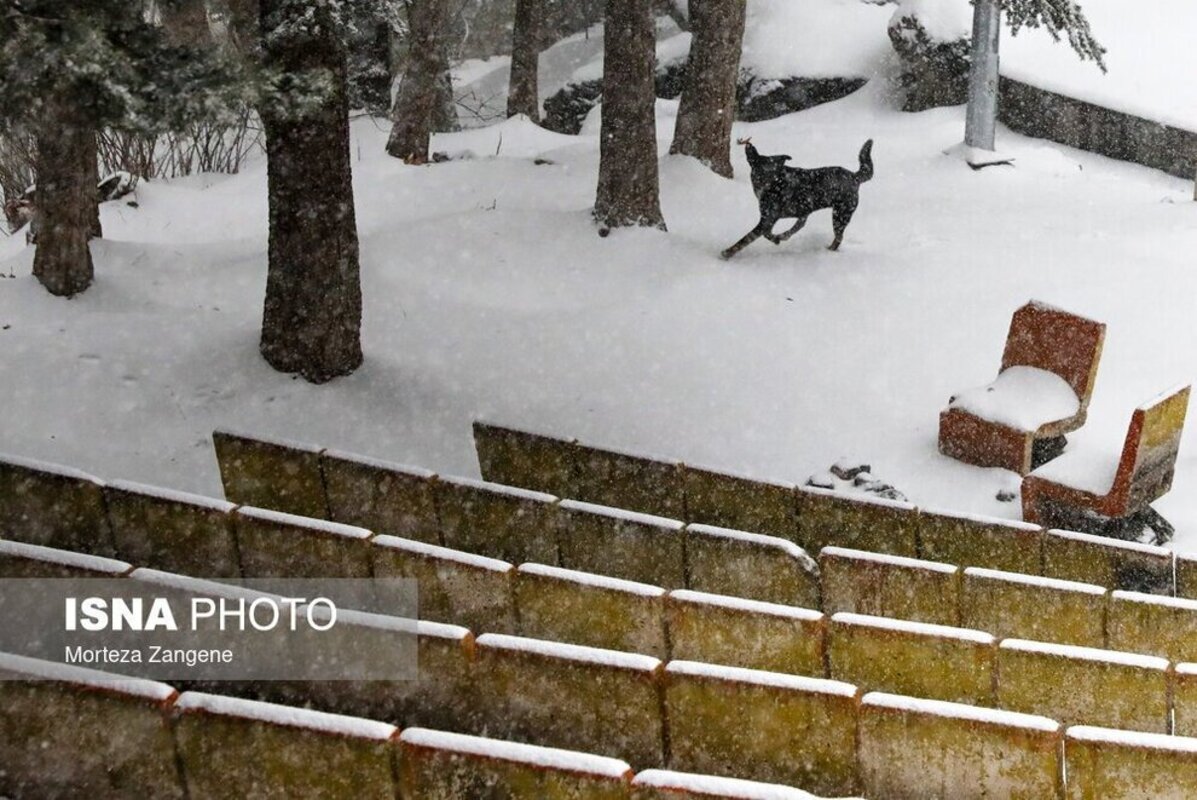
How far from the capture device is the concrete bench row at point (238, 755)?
4180 millimetres

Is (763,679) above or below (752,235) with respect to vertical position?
above

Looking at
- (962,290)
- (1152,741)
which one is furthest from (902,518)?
(962,290)

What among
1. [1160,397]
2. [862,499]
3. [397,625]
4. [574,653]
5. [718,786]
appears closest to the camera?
[718,786]

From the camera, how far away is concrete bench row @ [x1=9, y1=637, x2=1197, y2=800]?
4.24 metres

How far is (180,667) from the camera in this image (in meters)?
5.17

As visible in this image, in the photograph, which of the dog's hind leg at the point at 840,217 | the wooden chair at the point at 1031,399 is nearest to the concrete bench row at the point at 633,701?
the wooden chair at the point at 1031,399

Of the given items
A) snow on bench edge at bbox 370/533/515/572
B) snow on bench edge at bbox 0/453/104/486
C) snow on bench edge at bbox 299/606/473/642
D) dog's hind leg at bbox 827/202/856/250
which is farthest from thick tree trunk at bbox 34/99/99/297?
dog's hind leg at bbox 827/202/856/250

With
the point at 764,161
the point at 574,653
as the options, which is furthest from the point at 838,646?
the point at 764,161

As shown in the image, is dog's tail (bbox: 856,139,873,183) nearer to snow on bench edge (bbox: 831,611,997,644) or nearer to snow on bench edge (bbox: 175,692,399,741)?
snow on bench edge (bbox: 831,611,997,644)

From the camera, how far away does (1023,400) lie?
9.64 metres

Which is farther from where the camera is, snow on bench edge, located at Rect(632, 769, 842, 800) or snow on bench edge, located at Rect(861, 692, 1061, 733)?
snow on bench edge, located at Rect(861, 692, 1061, 733)

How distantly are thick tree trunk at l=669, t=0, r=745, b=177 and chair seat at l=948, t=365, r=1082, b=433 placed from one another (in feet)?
20.4

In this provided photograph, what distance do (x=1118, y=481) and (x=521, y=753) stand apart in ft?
17.9

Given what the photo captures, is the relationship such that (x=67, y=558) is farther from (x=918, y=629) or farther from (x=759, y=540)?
(x=918, y=629)
